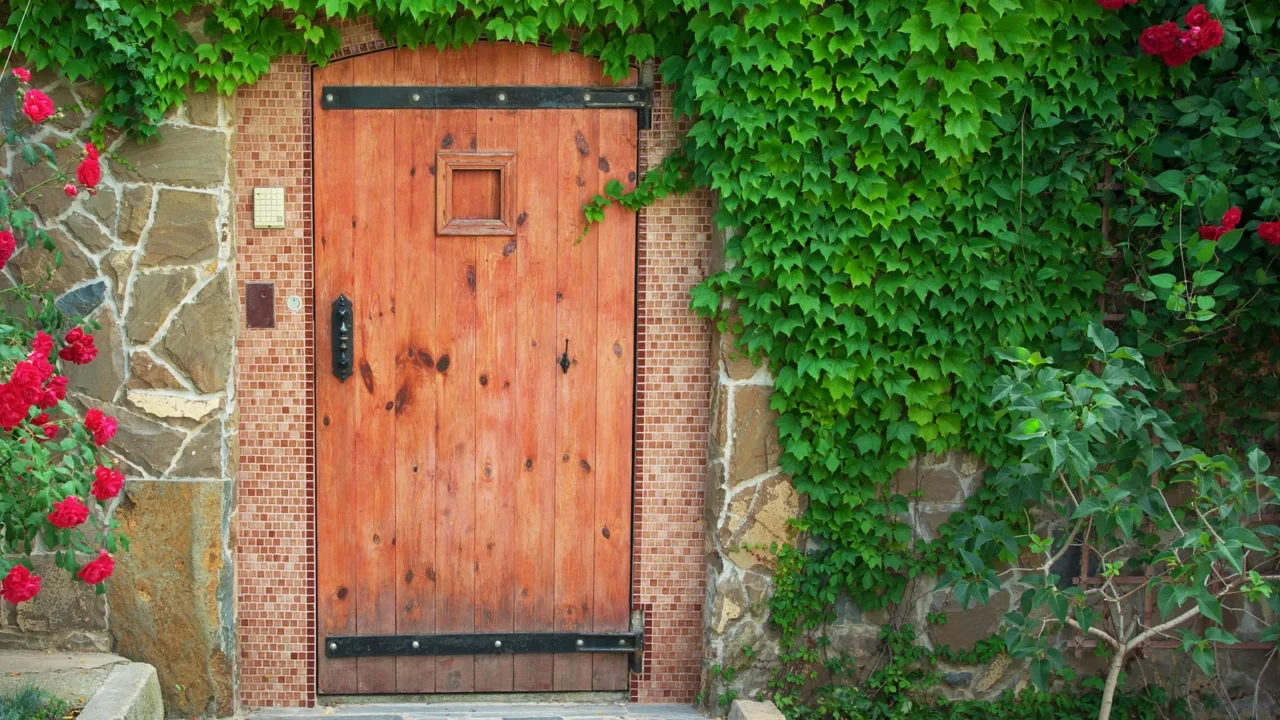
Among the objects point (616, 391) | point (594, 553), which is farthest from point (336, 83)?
point (594, 553)

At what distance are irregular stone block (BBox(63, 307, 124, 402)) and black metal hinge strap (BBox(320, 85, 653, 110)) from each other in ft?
3.43

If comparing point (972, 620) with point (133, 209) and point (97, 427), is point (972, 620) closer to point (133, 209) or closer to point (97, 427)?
point (97, 427)

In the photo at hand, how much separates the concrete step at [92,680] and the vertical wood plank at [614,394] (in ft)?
4.97

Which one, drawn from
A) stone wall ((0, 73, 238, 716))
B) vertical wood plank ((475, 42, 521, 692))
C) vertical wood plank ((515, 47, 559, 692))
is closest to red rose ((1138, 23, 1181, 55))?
vertical wood plank ((515, 47, 559, 692))

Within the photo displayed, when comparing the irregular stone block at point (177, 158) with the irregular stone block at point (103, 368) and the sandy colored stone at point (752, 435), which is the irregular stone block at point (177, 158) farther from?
the sandy colored stone at point (752, 435)

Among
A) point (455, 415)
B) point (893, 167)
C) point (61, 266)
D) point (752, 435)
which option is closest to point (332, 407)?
point (455, 415)

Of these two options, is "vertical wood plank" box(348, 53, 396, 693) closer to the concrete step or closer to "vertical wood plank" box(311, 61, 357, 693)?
"vertical wood plank" box(311, 61, 357, 693)

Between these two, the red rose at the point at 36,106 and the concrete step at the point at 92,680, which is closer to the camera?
the red rose at the point at 36,106

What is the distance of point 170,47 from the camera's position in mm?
3686

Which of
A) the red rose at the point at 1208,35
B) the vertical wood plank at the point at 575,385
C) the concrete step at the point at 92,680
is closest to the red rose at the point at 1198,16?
the red rose at the point at 1208,35

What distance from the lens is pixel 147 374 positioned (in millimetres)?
3848

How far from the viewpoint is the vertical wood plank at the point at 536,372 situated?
396 centimetres

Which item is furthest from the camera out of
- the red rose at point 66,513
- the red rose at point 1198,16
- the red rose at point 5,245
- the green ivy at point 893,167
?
the green ivy at point 893,167

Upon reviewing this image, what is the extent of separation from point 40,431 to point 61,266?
0.81m
